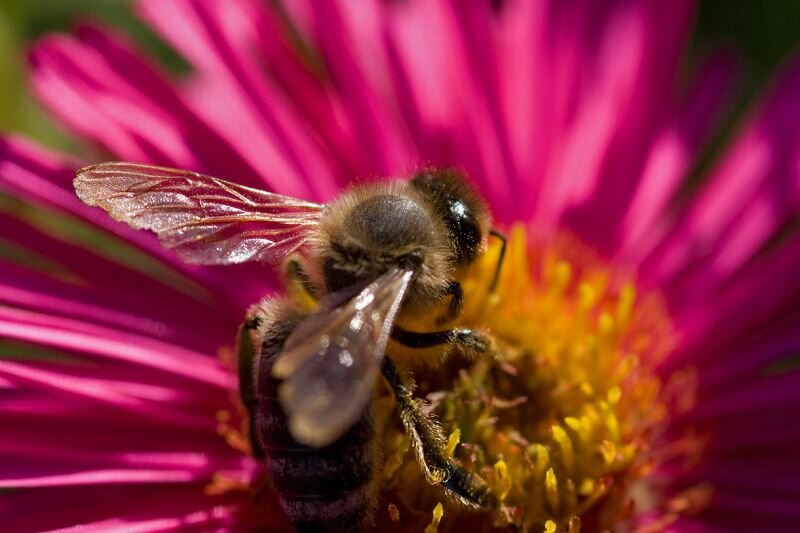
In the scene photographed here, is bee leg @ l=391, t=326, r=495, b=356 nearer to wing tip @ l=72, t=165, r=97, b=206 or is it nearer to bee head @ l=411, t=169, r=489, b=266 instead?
bee head @ l=411, t=169, r=489, b=266

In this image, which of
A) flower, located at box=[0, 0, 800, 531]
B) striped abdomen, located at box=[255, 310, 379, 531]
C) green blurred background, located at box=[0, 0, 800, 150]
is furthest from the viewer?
green blurred background, located at box=[0, 0, 800, 150]

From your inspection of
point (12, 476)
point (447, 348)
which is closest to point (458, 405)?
point (447, 348)

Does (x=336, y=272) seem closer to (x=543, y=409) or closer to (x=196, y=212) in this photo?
(x=196, y=212)

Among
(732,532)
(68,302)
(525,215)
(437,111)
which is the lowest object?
(732,532)

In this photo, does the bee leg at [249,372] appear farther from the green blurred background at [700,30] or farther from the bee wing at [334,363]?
the green blurred background at [700,30]

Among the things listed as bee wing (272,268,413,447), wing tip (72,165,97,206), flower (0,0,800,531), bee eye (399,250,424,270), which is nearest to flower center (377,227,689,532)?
flower (0,0,800,531)

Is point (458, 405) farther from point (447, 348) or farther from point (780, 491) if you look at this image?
point (780, 491)
